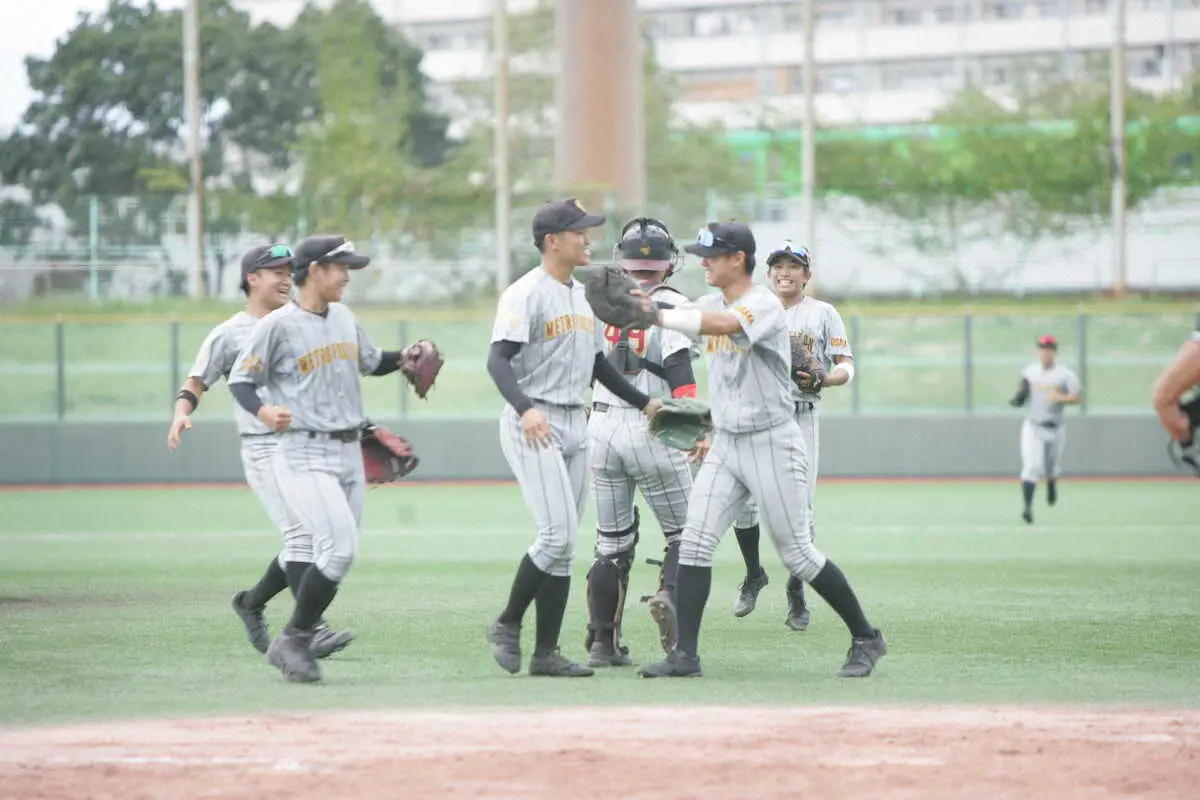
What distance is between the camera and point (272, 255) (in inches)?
382

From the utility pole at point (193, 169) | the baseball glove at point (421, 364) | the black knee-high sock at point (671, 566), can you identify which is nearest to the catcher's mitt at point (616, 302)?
the baseball glove at point (421, 364)

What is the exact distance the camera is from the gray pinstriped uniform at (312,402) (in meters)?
8.45

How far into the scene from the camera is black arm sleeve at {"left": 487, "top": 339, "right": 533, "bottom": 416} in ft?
27.0

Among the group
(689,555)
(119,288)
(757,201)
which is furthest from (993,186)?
(689,555)

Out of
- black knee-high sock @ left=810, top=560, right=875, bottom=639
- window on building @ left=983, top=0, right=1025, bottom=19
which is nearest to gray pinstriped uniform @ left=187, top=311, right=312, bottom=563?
black knee-high sock @ left=810, top=560, right=875, bottom=639

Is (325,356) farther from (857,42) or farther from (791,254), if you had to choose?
(857,42)

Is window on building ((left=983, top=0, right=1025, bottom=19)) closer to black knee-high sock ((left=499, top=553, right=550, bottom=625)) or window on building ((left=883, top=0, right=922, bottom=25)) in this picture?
window on building ((left=883, top=0, right=922, bottom=25))

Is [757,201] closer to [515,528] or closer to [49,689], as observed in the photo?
[515,528]

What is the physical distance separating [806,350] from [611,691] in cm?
299

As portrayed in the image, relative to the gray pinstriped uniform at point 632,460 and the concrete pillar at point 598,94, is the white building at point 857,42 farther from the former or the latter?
the gray pinstriped uniform at point 632,460

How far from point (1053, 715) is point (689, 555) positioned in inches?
72.8

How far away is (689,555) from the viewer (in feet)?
28.0

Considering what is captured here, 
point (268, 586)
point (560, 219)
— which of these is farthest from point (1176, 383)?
point (268, 586)

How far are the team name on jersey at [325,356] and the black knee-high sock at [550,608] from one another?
4.64 ft
